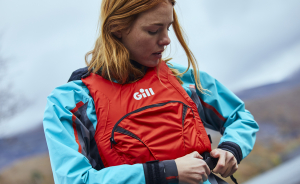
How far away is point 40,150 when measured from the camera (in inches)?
42.4

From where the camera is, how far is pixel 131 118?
598 millimetres

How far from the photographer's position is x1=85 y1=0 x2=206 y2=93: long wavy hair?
2.01 feet

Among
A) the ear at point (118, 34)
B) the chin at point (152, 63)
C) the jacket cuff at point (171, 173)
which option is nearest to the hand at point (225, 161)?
the jacket cuff at point (171, 173)

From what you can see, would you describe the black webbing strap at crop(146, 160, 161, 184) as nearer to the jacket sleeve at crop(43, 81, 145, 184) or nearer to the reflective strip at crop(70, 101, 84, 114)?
the jacket sleeve at crop(43, 81, 145, 184)

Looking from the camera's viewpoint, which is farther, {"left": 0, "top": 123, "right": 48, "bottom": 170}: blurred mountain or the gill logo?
{"left": 0, "top": 123, "right": 48, "bottom": 170}: blurred mountain

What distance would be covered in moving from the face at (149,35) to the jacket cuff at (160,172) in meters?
0.31

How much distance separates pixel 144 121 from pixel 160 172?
0.15 meters

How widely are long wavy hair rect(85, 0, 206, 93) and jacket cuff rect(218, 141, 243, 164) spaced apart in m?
0.34

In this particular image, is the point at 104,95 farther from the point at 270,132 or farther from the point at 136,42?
the point at 270,132

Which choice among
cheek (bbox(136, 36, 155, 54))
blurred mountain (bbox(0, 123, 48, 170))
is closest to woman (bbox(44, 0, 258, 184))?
cheek (bbox(136, 36, 155, 54))

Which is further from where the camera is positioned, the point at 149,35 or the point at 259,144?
the point at 259,144

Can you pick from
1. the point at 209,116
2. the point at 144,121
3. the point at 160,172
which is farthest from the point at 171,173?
the point at 209,116

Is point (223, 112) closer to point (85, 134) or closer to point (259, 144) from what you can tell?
point (85, 134)

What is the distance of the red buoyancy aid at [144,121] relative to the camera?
0.57 metres
